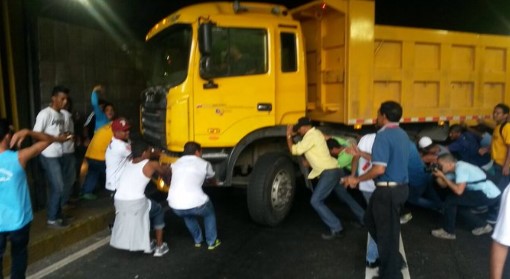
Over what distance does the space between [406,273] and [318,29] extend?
3.20 meters

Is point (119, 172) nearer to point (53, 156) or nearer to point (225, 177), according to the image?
point (53, 156)

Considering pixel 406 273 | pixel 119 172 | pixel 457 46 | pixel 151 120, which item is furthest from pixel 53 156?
pixel 457 46

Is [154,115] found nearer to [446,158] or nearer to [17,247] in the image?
[17,247]

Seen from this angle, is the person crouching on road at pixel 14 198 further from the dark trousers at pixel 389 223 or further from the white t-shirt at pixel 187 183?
the dark trousers at pixel 389 223

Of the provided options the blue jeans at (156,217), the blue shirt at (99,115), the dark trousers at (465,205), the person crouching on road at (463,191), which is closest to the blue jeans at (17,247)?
the blue jeans at (156,217)

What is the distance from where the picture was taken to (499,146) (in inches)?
220

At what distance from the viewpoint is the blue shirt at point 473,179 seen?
16.4 feet

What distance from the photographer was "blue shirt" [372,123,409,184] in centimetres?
374

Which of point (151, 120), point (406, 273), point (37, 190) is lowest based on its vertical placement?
point (406, 273)

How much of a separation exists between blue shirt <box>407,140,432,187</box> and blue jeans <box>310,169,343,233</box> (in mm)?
1019

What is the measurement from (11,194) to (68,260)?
148 centimetres

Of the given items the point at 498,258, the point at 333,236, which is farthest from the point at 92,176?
the point at 498,258

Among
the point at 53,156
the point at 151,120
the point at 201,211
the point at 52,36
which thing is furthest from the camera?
the point at 52,36

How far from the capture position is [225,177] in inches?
207
